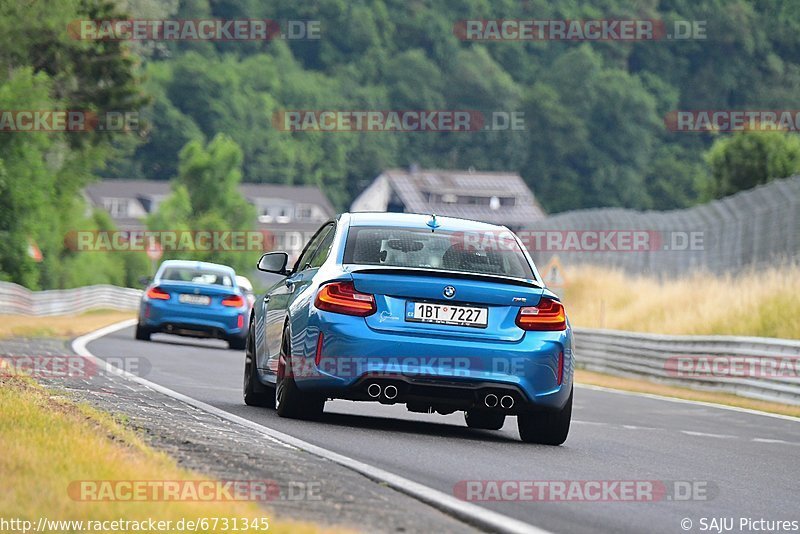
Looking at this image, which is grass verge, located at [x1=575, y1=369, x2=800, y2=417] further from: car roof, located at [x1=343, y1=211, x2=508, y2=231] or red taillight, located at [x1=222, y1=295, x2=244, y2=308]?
car roof, located at [x1=343, y1=211, x2=508, y2=231]

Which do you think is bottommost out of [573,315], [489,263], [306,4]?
[573,315]

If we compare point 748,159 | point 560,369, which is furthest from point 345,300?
point 748,159

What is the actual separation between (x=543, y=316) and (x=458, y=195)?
152733 millimetres

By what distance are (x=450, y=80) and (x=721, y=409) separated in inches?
6704

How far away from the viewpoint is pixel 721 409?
20.3 meters

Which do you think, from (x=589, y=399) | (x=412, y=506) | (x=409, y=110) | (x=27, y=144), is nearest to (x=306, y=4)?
(x=409, y=110)

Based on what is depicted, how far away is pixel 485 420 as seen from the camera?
13.7 metres

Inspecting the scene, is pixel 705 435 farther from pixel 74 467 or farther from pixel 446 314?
pixel 74 467

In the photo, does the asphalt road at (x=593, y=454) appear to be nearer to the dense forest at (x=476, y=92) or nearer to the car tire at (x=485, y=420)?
the car tire at (x=485, y=420)

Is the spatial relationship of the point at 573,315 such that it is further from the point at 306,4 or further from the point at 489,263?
the point at 306,4

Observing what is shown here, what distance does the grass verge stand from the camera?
21625 mm

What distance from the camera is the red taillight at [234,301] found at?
2736 cm

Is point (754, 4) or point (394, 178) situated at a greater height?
point (754, 4)

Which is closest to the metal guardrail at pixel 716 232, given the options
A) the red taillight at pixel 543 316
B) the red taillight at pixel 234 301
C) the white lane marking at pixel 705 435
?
the red taillight at pixel 234 301
